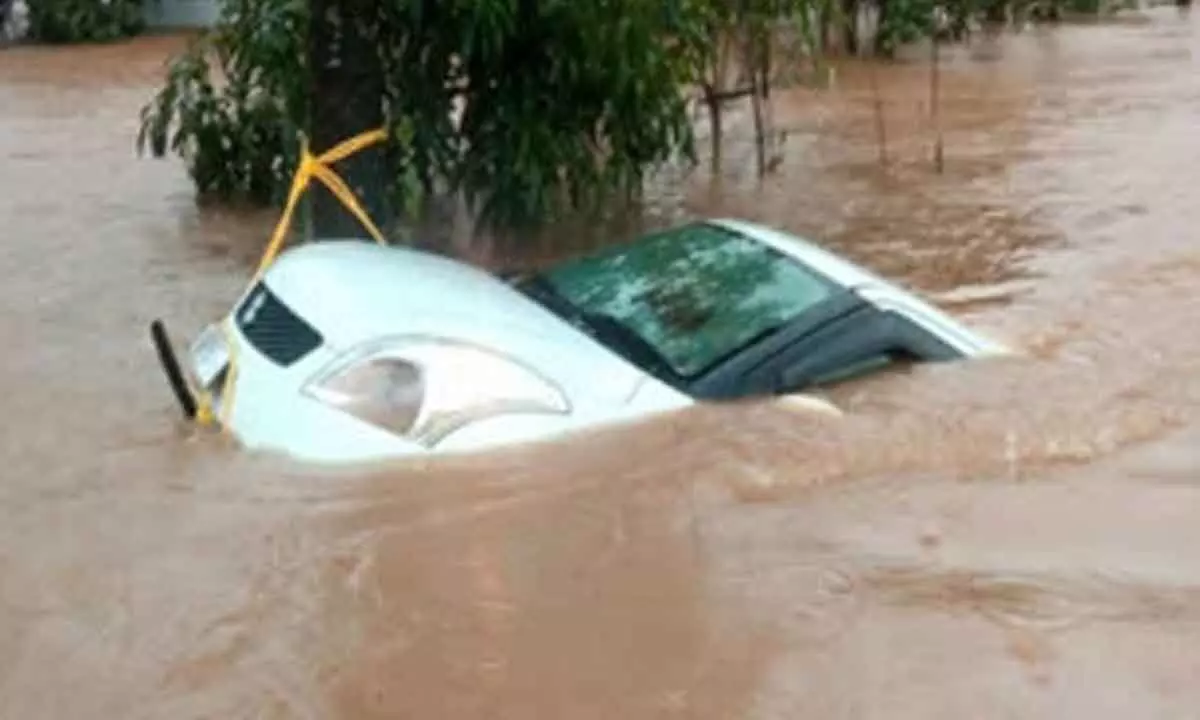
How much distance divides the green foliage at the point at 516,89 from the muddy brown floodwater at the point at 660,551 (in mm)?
1542

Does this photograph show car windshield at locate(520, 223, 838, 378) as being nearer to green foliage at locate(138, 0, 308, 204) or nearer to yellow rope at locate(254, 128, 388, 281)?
yellow rope at locate(254, 128, 388, 281)

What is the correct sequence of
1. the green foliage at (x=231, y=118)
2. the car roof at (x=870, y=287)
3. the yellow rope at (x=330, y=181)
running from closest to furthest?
the car roof at (x=870, y=287) → the yellow rope at (x=330, y=181) → the green foliage at (x=231, y=118)

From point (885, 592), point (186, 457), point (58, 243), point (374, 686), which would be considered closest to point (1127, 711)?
point (885, 592)

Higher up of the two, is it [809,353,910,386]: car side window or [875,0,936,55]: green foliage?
[809,353,910,386]: car side window

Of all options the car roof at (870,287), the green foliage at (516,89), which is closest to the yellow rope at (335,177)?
the green foliage at (516,89)

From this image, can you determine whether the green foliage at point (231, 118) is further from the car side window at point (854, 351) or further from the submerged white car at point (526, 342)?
the car side window at point (854, 351)

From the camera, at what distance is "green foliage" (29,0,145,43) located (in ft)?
77.0

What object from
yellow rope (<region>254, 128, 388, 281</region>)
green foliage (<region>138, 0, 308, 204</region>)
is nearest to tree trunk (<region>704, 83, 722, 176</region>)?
green foliage (<region>138, 0, 308, 204</region>)

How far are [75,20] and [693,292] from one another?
58.8 feet

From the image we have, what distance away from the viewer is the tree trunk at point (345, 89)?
953cm

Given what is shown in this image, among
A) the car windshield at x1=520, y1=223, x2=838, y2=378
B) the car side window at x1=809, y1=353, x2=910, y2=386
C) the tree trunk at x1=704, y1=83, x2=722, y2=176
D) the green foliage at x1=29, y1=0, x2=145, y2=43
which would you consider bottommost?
the green foliage at x1=29, y1=0, x2=145, y2=43

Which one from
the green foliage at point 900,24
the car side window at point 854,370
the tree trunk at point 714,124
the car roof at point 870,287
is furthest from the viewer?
the green foliage at point 900,24

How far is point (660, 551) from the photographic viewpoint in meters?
5.99

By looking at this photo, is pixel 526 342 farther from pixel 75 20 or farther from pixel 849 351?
pixel 75 20
